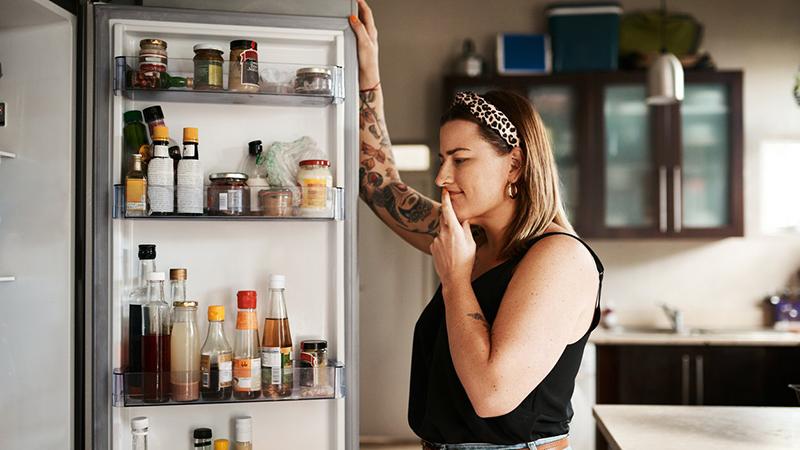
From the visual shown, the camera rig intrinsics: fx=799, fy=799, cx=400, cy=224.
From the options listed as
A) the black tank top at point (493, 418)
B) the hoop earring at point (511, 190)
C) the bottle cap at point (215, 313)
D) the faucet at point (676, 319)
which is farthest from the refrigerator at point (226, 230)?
the faucet at point (676, 319)

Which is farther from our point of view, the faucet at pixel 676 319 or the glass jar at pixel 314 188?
the faucet at pixel 676 319

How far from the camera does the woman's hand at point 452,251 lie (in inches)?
62.1

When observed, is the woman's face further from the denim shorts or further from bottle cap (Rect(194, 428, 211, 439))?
bottle cap (Rect(194, 428, 211, 439))

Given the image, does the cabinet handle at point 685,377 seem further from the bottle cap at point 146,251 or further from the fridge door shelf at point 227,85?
the bottle cap at point 146,251

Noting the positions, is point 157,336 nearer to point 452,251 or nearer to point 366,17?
point 452,251

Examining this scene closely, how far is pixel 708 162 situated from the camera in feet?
14.0

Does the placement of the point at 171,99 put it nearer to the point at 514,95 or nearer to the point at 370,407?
the point at 514,95

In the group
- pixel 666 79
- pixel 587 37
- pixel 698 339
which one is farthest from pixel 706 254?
pixel 666 79

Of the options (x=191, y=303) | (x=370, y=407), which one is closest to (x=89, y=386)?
(x=191, y=303)

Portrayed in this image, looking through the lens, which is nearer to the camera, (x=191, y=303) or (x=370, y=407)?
(x=191, y=303)

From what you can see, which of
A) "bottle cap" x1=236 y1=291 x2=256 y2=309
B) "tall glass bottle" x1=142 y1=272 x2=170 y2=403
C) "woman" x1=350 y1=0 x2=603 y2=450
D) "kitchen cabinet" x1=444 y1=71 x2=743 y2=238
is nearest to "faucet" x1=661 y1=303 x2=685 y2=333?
A: "kitchen cabinet" x1=444 y1=71 x2=743 y2=238

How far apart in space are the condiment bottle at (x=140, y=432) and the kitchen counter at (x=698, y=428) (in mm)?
1086

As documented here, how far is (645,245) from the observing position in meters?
4.64

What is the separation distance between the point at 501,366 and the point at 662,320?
137 inches
